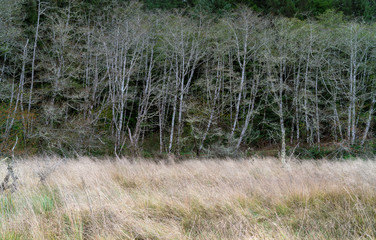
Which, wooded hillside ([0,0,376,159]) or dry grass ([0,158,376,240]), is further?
wooded hillside ([0,0,376,159])

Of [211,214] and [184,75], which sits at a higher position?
[184,75]

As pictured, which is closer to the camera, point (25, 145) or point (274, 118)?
point (25, 145)

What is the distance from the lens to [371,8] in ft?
64.2

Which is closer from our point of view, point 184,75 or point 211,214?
point 211,214

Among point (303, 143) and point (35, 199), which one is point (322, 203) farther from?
point (303, 143)

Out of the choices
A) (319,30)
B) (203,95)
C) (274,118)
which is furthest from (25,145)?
(319,30)

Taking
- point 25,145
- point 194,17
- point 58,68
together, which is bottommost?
point 25,145

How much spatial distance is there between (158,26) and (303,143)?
13944mm

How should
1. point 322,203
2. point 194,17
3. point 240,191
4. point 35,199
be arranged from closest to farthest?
1. point 322,203
2. point 35,199
3. point 240,191
4. point 194,17

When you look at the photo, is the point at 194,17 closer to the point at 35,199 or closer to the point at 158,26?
the point at 158,26

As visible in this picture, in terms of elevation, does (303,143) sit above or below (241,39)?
below

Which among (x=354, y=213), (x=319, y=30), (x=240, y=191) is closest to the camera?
(x=354, y=213)

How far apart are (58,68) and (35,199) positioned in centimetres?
1383

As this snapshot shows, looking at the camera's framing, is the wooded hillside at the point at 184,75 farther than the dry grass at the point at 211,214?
Yes
